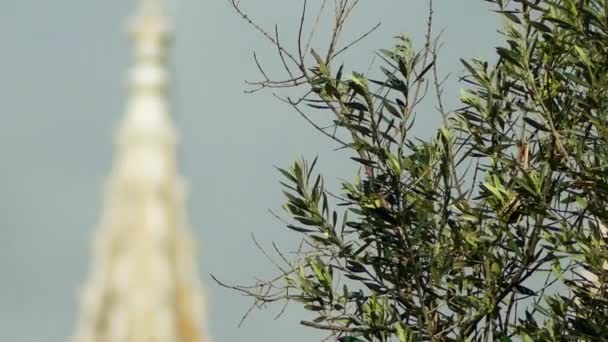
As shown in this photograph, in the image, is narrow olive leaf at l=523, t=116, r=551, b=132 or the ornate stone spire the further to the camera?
narrow olive leaf at l=523, t=116, r=551, b=132

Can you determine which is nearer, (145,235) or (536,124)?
(145,235)

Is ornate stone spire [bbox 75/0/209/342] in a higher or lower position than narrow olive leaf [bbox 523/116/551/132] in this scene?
lower

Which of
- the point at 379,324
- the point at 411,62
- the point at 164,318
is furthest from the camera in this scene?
the point at 411,62

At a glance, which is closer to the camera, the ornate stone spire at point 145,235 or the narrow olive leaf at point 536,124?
the ornate stone spire at point 145,235

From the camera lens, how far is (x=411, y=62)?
8.90m

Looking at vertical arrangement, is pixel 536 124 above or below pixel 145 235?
above

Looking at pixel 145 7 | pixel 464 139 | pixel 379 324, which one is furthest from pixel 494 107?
pixel 145 7

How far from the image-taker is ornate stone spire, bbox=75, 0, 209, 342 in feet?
7.58

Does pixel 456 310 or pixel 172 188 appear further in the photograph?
pixel 456 310

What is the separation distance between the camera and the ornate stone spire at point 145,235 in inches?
91.0

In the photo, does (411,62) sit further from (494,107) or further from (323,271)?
(323,271)

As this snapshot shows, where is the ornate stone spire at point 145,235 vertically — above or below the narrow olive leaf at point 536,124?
below

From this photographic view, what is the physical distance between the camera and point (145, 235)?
7.77ft

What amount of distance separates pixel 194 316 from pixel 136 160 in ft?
1.20
